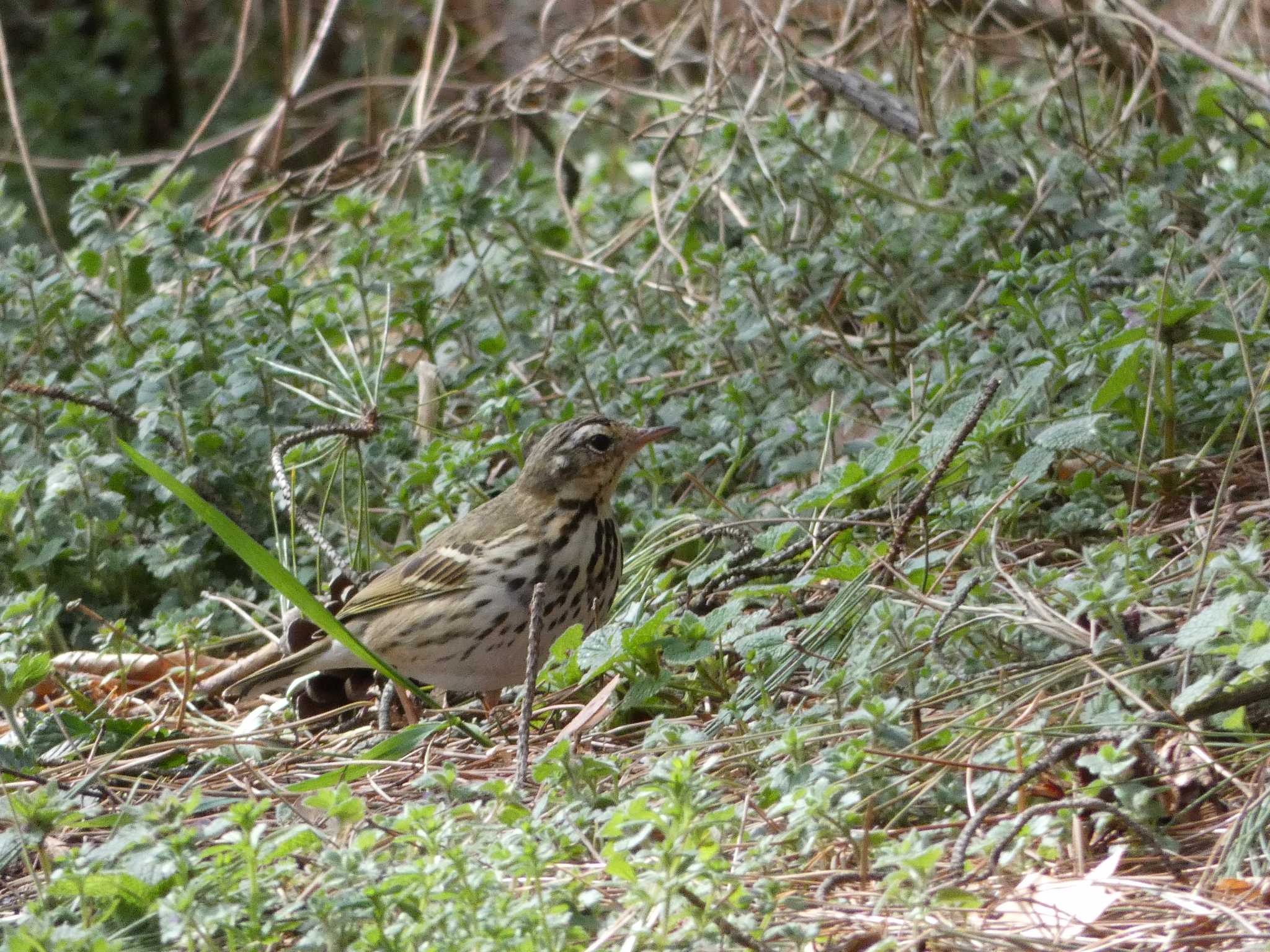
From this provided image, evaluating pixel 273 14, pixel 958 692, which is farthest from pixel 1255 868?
pixel 273 14

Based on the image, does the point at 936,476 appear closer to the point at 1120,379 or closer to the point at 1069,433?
the point at 1069,433

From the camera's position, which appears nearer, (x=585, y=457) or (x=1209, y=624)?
(x=1209, y=624)

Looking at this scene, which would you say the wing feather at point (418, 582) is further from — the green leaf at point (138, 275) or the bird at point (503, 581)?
the green leaf at point (138, 275)

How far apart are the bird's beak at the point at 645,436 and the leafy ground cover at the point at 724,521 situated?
0.25 m

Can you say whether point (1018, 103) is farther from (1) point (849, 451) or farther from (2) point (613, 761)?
(2) point (613, 761)

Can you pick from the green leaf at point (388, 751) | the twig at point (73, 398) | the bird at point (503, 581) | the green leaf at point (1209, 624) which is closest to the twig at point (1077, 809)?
the green leaf at point (1209, 624)

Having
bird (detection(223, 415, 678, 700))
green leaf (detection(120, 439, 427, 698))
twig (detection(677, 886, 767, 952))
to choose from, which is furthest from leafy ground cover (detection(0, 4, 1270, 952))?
green leaf (detection(120, 439, 427, 698))

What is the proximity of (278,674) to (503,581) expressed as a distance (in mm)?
669

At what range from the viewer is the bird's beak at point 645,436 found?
14.2 ft

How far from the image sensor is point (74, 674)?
14.6 feet

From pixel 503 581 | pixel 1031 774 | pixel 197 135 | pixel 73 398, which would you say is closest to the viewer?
pixel 1031 774

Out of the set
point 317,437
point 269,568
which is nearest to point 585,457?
point 317,437

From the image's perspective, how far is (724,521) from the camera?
4.43 m

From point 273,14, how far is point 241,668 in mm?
7181
